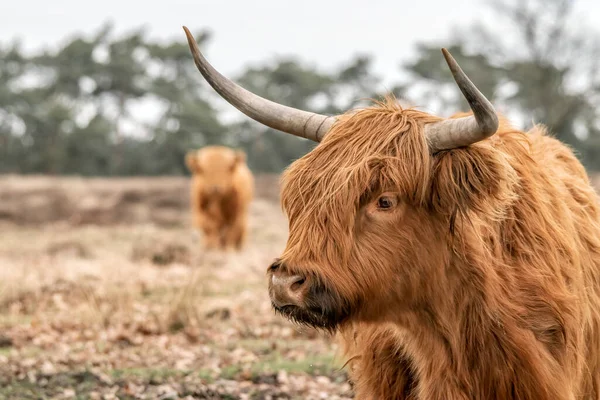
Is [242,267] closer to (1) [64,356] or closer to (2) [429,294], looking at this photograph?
(1) [64,356]

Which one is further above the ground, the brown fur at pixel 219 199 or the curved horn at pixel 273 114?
the curved horn at pixel 273 114

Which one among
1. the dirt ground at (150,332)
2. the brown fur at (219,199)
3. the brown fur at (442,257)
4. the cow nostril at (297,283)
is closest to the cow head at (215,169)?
the brown fur at (219,199)

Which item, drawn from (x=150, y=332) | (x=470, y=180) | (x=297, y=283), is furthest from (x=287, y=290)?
(x=150, y=332)

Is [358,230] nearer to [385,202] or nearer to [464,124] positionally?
[385,202]

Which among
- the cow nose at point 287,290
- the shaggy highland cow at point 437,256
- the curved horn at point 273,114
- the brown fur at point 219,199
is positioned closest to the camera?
the cow nose at point 287,290

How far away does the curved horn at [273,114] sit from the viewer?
3.64 metres

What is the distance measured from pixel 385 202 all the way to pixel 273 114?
805 mm

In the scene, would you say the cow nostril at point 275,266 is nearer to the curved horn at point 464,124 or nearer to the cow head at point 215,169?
the curved horn at point 464,124

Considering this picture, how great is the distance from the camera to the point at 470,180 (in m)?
3.16

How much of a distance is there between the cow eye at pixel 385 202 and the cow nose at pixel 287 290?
47 cm

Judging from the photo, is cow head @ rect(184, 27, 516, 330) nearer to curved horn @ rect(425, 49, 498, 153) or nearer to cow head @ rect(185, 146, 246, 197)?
curved horn @ rect(425, 49, 498, 153)

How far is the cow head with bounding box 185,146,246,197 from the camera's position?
58.2ft

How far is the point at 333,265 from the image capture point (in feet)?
10.3

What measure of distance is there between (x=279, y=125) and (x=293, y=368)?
2980mm
